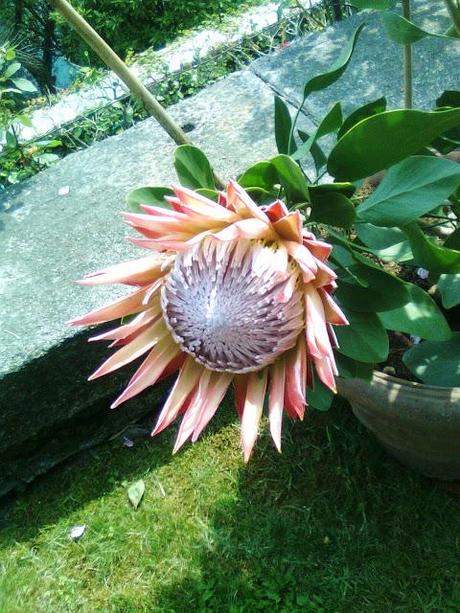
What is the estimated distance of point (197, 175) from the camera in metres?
1.30

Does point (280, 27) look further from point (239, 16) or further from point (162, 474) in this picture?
point (162, 474)

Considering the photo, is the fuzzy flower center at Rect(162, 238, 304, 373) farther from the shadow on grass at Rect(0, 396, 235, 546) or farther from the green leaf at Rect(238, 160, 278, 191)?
the shadow on grass at Rect(0, 396, 235, 546)

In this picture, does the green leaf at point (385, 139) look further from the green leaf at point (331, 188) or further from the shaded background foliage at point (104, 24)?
the shaded background foliage at point (104, 24)

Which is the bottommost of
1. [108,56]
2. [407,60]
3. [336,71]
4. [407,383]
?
[407,383]

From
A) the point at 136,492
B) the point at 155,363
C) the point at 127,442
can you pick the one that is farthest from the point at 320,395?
the point at 127,442

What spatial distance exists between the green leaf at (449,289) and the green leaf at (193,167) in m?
0.50

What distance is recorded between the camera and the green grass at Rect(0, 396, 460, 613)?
6.65ft

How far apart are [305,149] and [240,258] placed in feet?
1.06

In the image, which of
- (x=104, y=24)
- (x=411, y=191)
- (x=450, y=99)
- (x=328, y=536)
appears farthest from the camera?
(x=104, y=24)

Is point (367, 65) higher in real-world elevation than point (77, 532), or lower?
higher

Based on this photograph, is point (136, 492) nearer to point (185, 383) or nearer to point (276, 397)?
point (185, 383)

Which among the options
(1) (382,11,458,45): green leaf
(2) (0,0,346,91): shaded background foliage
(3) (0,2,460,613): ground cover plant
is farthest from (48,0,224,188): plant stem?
(2) (0,0,346,91): shaded background foliage

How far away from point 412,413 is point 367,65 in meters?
1.57

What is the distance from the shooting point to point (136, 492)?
238 centimetres
